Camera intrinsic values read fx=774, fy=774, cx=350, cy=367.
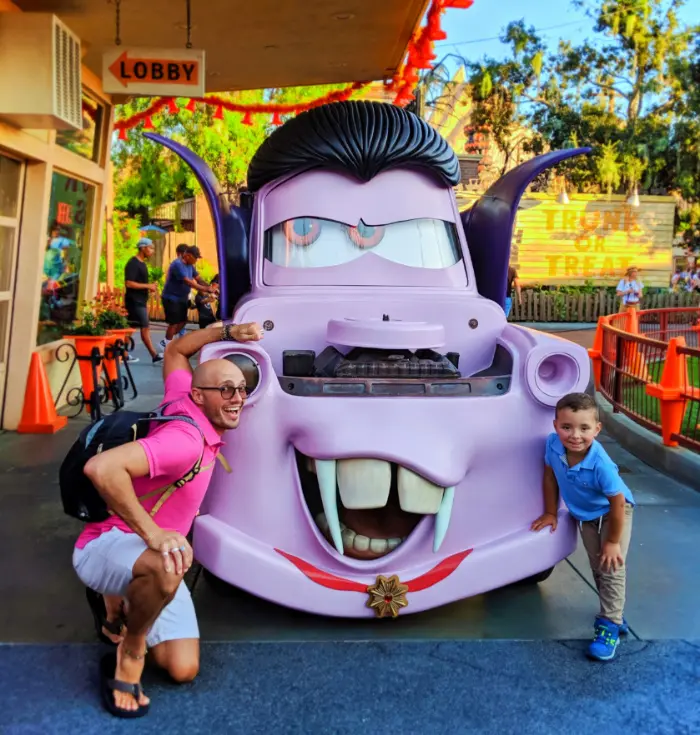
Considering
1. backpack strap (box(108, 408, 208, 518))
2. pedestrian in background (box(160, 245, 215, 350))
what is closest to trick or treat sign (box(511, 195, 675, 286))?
pedestrian in background (box(160, 245, 215, 350))

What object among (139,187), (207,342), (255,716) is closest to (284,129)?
(207,342)

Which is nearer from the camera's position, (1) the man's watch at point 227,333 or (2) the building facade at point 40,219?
(1) the man's watch at point 227,333

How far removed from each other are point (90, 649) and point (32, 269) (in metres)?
4.14

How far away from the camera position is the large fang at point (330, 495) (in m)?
2.98

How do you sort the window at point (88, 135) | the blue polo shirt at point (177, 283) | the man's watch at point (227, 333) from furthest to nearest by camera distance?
the blue polo shirt at point (177, 283)
the window at point (88, 135)
the man's watch at point (227, 333)

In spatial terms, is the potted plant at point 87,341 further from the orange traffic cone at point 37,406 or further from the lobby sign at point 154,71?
the lobby sign at point 154,71

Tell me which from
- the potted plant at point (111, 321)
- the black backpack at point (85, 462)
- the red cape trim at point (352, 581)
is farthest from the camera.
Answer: the potted plant at point (111, 321)

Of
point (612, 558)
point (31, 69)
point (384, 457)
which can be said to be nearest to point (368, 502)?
point (384, 457)

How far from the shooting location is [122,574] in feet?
8.36

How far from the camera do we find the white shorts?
2.55 meters

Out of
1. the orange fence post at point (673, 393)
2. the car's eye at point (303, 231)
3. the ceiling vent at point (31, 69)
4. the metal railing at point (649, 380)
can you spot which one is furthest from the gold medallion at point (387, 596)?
the ceiling vent at point (31, 69)

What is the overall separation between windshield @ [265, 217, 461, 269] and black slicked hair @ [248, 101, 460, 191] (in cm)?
29

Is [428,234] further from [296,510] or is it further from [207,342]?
[296,510]

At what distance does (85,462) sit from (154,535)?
353mm
